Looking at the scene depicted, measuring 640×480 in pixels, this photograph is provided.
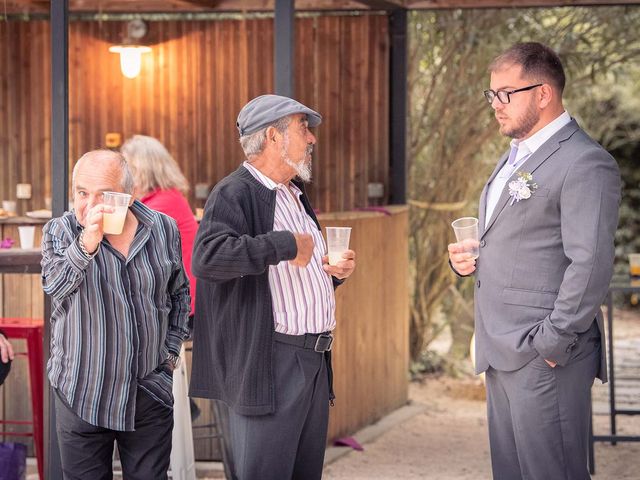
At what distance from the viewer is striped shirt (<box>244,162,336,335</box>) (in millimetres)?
3549

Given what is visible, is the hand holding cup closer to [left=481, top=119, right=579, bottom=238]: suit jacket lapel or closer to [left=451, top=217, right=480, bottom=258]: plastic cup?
[left=451, top=217, right=480, bottom=258]: plastic cup

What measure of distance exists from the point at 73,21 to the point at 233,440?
18.9ft

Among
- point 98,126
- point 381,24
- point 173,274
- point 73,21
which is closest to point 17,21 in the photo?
point 73,21

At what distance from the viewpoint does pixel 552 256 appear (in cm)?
345

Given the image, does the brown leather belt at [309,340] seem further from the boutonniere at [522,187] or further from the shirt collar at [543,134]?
the shirt collar at [543,134]

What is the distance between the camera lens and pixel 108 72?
28.8 ft

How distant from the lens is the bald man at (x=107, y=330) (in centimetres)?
349

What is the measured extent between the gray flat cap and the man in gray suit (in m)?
0.66

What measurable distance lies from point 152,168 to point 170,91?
3.56m

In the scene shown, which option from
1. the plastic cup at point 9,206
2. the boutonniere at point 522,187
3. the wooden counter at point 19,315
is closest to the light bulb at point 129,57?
the plastic cup at point 9,206

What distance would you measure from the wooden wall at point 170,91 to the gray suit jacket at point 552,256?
4673 millimetres

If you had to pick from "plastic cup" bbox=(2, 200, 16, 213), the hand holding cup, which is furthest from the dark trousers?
"plastic cup" bbox=(2, 200, 16, 213)

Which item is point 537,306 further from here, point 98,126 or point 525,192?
point 98,126

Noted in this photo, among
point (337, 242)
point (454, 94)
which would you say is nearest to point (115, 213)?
point (337, 242)
